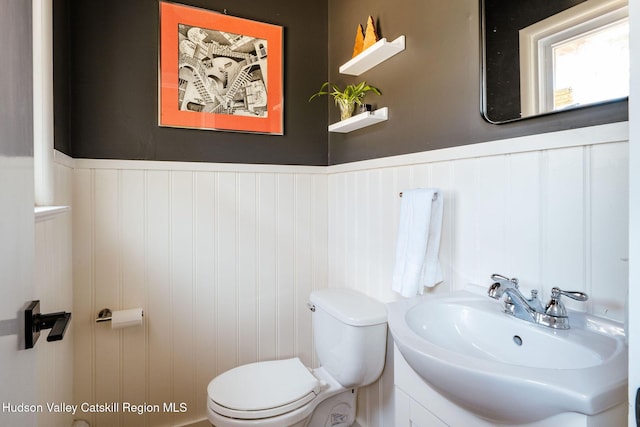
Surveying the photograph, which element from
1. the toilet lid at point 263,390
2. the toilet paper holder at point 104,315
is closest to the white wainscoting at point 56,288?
the toilet paper holder at point 104,315

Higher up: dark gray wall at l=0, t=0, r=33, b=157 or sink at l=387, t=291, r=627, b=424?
dark gray wall at l=0, t=0, r=33, b=157

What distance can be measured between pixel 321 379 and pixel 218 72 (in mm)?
1631

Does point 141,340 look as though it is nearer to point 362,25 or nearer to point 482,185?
point 482,185

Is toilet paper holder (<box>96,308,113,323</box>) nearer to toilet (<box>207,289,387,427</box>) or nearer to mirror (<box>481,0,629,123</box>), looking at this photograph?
toilet (<box>207,289,387,427</box>)

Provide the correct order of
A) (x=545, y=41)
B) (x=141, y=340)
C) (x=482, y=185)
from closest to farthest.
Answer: (x=545, y=41), (x=482, y=185), (x=141, y=340)

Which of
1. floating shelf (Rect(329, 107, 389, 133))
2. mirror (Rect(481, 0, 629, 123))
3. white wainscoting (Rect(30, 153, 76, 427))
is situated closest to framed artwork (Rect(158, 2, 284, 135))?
floating shelf (Rect(329, 107, 389, 133))

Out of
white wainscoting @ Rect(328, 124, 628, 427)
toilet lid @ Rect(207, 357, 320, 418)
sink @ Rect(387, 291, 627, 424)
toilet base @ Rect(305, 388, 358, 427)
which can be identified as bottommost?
toilet base @ Rect(305, 388, 358, 427)

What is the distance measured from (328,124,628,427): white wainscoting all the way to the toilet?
0.47 ft

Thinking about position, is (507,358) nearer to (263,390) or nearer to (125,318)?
(263,390)

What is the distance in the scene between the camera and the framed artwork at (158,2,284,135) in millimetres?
1720

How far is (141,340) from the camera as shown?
1.70 metres

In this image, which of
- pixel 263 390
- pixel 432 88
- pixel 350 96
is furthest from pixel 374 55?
pixel 263 390

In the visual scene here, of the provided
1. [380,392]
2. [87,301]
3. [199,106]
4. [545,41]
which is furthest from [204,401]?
[545,41]

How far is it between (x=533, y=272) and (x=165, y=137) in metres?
1.68
